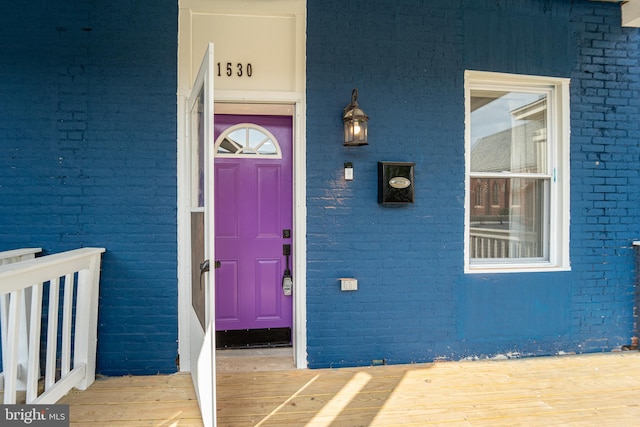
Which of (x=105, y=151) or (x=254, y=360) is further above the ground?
(x=105, y=151)

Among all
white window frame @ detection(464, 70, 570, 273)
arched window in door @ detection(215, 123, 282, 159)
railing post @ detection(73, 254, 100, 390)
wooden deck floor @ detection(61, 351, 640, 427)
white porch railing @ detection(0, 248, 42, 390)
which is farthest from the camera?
arched window in door @ detection(215, 123, 282, 159)

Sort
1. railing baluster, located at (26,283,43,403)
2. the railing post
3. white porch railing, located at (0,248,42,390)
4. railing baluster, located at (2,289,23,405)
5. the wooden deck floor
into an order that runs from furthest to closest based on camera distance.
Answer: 1. the railing post
2. white porch railing, located at (0,248,42,390)
3. the wooden deck floor
4. railing baluster, located at (26,283,43,403)
5. railing baluster, located at (2,289,23,405)

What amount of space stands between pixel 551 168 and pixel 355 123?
1.75 meters

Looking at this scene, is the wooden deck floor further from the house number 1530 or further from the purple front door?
the house number 1530

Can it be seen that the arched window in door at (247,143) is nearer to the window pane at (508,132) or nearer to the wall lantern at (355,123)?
the wall lantern at (355,123)

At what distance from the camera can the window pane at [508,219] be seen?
2875 millimetres

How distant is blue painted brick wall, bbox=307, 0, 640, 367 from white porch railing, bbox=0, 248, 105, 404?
4.98 ft

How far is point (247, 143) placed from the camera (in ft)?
9.71

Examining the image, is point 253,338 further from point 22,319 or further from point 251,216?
point 22,319

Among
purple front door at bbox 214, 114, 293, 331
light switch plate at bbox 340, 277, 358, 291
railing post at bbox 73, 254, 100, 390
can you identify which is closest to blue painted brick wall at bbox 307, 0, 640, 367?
light switch plate at bbox 340, 277, 358, 291

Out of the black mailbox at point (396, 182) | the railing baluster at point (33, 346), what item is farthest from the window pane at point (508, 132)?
the railing baluster at point (33, 346)

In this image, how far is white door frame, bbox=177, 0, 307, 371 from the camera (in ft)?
8.39

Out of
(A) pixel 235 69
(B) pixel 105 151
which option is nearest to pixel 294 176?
(A) pixel 235 69

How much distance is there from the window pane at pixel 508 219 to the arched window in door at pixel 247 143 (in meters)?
1.69
